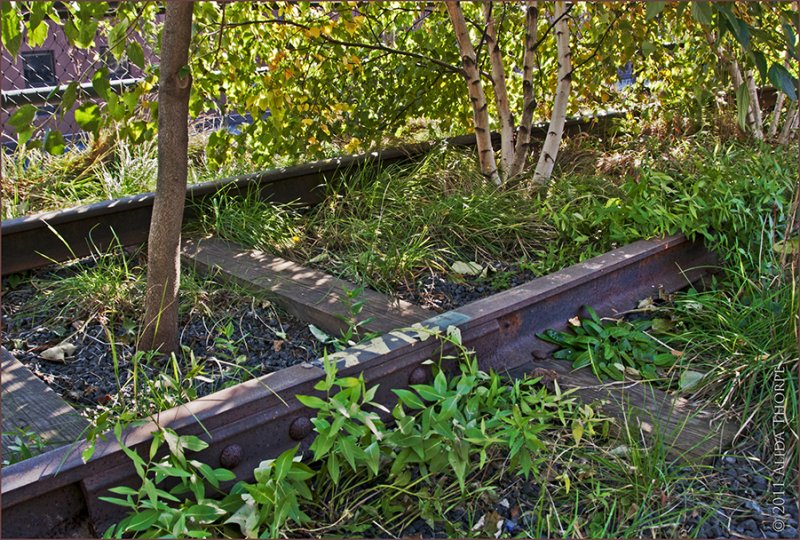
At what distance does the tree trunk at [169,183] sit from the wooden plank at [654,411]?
4.91ft

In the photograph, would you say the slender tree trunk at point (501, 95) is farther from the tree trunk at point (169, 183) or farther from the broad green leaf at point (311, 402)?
the broad green leaf at point (311, 402)

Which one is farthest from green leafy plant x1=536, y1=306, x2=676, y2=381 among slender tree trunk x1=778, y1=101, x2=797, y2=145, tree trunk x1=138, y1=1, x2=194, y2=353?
slender tree trunk x1=778, y1=101, x2=797, y2=145

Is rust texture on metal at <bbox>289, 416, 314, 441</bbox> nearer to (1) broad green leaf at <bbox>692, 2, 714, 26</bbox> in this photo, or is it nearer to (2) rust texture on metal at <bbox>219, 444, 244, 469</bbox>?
(2) rust texture on metal at <bbox>219, 444, 244, 469</bbox>

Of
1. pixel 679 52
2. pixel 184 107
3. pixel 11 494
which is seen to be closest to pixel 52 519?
pixel 11 494

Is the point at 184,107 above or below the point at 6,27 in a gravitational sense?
below

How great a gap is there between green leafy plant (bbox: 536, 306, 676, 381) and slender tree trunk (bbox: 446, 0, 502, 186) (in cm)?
201

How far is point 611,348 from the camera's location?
138 inches

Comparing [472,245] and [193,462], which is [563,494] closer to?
[193,462]

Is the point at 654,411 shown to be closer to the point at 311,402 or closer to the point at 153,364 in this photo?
the point at 311,402

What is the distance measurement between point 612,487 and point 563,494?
161 millimetres

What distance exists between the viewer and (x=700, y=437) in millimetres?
2875

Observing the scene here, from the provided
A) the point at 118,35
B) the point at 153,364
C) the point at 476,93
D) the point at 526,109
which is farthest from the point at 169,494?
the point at 526,109

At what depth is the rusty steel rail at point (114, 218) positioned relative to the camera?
14.1 ft

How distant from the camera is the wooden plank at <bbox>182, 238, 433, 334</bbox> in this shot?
363 cm
